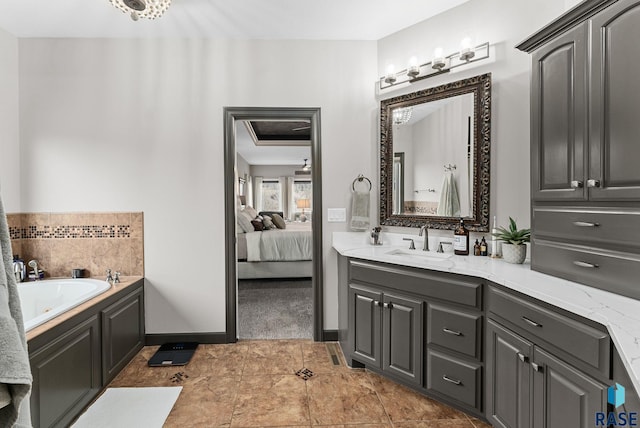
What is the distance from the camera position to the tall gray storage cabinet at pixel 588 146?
1.38m

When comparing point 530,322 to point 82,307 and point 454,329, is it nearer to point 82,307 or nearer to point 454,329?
point 454,329

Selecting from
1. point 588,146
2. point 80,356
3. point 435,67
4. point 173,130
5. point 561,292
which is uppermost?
point 435,67

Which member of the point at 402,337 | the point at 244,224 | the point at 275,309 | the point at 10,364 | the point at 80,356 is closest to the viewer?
the point at 10,364

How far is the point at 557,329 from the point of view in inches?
54.7

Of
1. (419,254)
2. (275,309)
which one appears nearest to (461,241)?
(419,254)

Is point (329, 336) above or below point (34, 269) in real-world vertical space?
below

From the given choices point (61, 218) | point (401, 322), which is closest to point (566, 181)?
point (401, 322)

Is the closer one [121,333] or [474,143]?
[474,143]

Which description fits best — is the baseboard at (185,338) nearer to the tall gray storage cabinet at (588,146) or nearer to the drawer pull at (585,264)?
the tall gray storage cabinet at (588,146)

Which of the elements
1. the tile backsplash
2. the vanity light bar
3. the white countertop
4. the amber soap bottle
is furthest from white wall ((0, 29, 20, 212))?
the amber soap bottle

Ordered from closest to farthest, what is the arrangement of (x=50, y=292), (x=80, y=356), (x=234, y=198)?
(x=80, y=356) → (x=50, y=292) → (x=234, y=198)

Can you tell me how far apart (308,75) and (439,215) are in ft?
5.61

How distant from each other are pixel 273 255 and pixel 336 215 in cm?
225

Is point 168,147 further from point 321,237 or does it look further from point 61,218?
point 321,237
